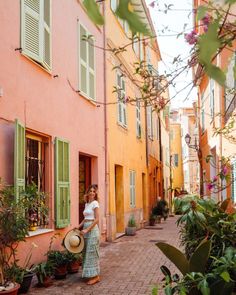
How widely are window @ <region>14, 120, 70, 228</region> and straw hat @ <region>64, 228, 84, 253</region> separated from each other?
660 millimetres

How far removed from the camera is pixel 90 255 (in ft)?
22.3

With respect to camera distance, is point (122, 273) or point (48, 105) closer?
point (122, 273)

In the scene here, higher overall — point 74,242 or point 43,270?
point 74,242

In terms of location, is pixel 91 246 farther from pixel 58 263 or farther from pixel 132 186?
pixel 132 186

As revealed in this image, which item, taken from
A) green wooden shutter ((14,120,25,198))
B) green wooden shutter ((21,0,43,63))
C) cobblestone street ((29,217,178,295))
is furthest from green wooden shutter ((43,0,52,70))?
cobblestone street ((29,217,178,295))

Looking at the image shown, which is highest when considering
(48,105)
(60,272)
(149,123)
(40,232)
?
(149,123)

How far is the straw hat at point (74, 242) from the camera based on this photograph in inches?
271

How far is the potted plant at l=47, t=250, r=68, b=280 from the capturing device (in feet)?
22.8

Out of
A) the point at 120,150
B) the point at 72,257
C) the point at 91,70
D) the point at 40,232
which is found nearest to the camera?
the point at 40,232

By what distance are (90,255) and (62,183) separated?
1.89 m

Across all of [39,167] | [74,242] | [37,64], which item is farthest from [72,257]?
[37,64]

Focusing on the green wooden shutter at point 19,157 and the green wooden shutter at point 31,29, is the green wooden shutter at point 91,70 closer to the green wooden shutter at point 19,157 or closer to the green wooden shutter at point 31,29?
the green wooden shutter at point 31,29

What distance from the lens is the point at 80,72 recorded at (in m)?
9.87

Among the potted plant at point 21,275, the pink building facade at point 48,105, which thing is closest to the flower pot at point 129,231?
the pink building facade at point 48,105
